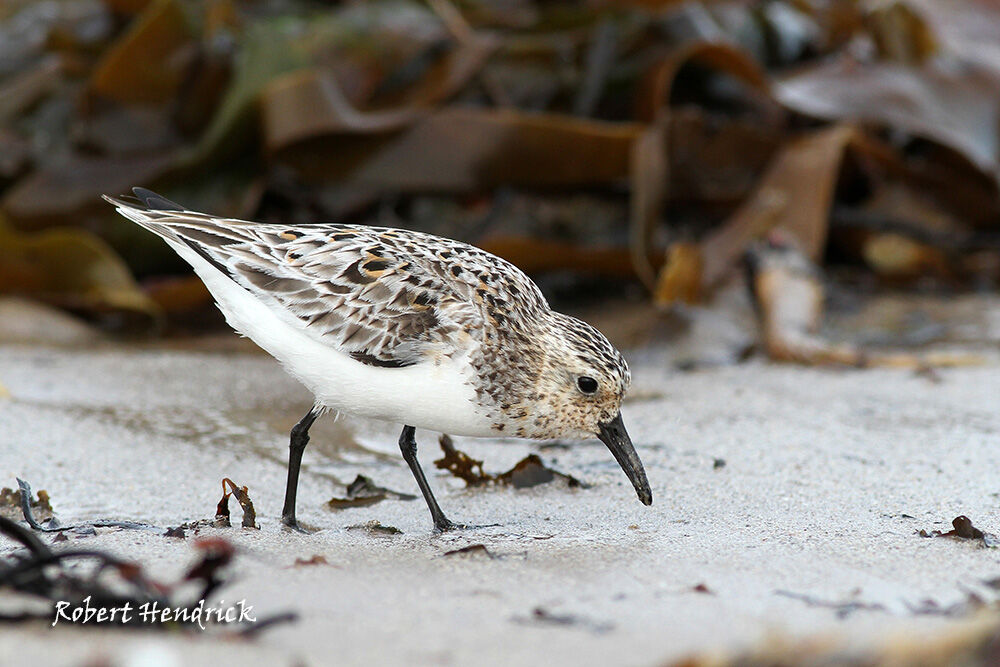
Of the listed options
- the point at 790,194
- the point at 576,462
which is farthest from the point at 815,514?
the point at 790,194

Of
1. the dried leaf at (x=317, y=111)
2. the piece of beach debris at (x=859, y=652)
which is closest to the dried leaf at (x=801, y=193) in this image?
the dried leaf at (x=317, y=111)

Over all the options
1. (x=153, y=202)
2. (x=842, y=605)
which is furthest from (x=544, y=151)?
(x=842, y=605)

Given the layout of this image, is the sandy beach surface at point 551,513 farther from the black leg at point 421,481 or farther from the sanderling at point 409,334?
the sanderling at point 409,334

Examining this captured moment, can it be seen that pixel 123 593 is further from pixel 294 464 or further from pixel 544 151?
pixel 544 151

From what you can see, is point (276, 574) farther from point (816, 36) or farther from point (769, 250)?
point (816, 36)

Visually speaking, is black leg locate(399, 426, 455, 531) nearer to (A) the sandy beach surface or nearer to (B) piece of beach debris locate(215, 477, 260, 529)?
(A) the sandy beach surface
